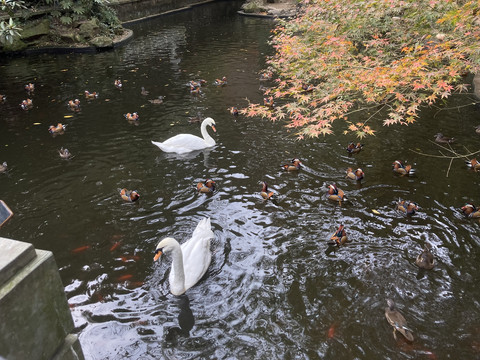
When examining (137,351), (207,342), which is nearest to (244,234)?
(207,342)

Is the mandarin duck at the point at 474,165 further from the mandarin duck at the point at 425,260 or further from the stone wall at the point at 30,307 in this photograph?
the stone wall at the point at 30,307

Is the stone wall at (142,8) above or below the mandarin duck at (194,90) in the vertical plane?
above

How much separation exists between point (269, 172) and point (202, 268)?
3.51m

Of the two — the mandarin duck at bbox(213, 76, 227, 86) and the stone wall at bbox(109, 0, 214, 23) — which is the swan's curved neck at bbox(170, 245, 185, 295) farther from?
the stone wall at bbox(109, 0, 214, 23)

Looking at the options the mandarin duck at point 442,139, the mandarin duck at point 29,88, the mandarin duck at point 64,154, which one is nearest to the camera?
the mandarin duck at point 442,139

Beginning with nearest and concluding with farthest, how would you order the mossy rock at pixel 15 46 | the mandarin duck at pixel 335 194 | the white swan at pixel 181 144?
the mandarin duck at pixel 335 194
the white swan at pixel 181 144
the mossy rock at pixel 15 46

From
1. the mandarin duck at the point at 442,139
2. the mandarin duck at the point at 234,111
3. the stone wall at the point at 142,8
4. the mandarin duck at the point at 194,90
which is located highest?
the stone wall at the point at 142,8

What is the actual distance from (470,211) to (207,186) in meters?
5.08

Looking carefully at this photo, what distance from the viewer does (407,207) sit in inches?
255

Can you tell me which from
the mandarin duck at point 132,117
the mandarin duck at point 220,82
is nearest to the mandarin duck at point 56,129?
the mandarin duck at point 132,117

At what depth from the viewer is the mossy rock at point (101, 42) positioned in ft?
66.2

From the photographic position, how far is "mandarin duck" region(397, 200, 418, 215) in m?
6.41

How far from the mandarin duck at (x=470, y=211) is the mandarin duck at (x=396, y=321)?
289 cm

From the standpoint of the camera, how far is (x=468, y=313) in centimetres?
466
